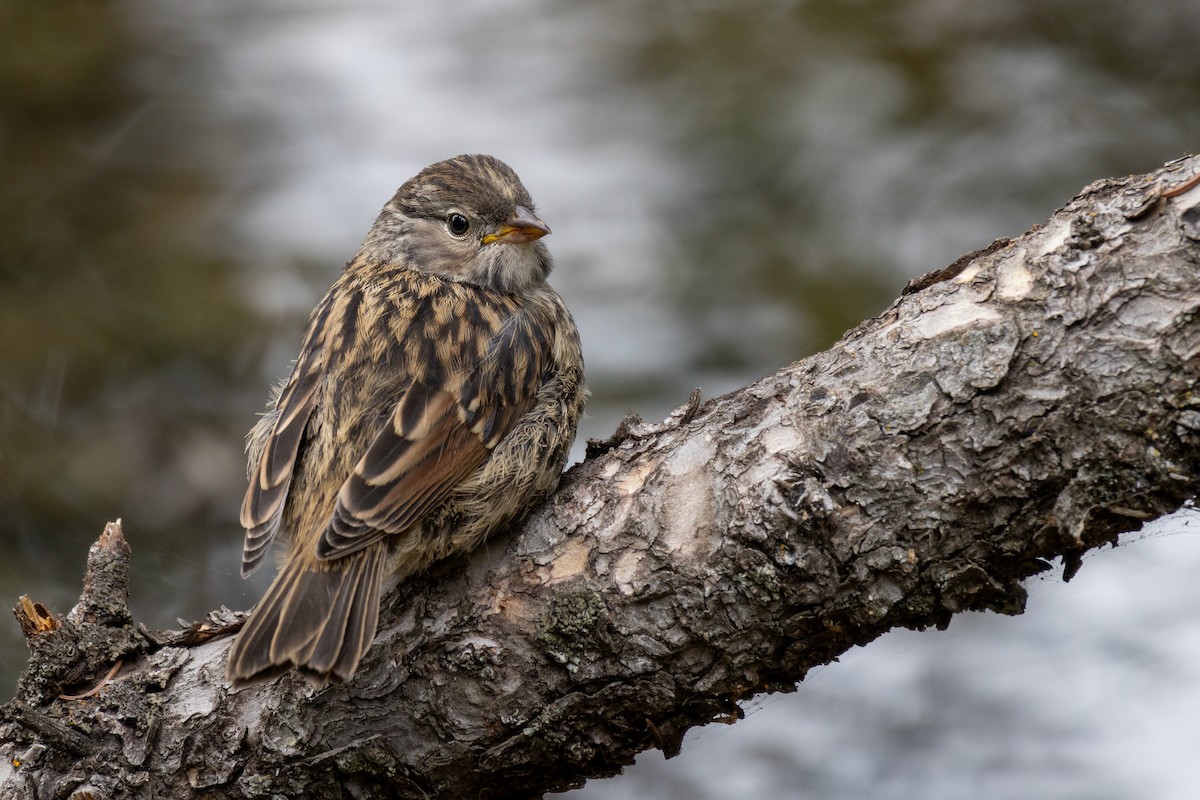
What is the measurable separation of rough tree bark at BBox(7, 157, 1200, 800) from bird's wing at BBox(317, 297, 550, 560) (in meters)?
0.24

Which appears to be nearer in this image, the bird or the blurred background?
the bird

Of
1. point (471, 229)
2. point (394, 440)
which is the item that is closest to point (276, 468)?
point (394, 440)

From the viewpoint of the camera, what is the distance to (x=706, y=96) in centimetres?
616

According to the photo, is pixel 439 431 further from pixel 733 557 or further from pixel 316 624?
pixel 733 557

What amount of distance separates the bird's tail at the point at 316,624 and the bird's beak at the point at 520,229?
1.65 meters

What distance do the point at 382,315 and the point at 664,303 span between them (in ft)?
7.70

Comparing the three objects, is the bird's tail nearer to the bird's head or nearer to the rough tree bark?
the rough tree bark

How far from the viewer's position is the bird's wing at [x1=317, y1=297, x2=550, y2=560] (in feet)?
11.1

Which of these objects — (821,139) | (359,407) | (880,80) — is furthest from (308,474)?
(880,80)

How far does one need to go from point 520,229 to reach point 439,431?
1253 mm

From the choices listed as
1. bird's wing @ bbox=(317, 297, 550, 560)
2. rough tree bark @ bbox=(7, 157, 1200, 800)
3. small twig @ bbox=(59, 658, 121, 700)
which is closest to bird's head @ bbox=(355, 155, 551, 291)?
bird's wing @ bbox=(317, 297, 550, 560)

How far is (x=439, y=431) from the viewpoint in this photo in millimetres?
3650

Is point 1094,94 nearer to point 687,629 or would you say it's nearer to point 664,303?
point 664,303

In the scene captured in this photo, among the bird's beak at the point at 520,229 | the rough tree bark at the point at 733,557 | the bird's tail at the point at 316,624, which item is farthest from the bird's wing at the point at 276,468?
the bird's beak at the point at 520,229
